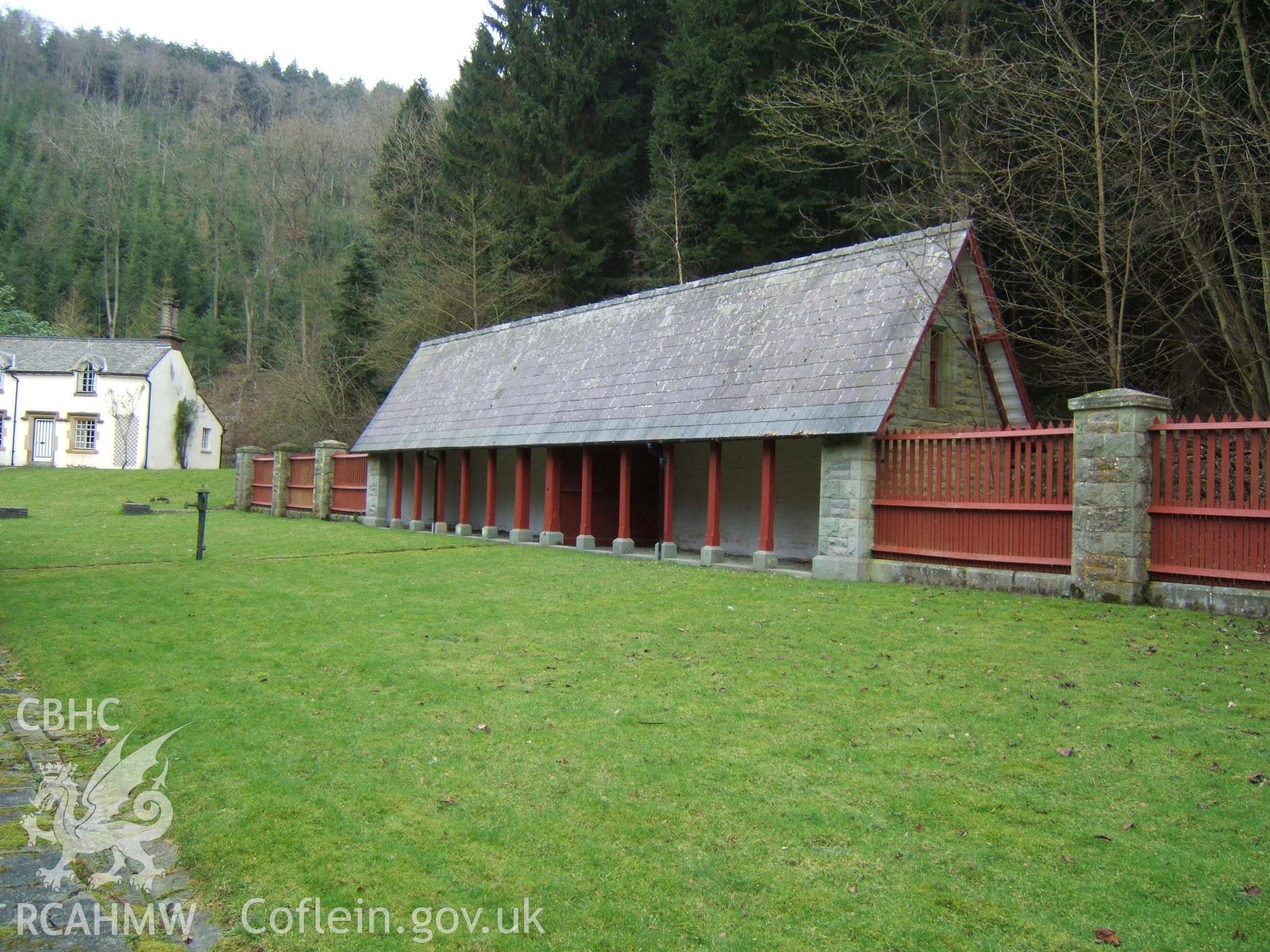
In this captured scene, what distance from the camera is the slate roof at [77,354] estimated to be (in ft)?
147

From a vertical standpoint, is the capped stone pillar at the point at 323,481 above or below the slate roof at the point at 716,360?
below

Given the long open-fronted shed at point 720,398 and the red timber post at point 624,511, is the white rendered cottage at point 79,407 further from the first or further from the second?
the red timber post at point 624,511

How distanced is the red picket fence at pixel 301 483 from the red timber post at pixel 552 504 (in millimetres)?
11794

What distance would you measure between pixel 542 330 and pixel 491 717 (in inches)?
722

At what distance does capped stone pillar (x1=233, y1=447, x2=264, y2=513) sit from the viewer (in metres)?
30.8

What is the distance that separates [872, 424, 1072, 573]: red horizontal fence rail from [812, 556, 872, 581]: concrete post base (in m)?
0.35

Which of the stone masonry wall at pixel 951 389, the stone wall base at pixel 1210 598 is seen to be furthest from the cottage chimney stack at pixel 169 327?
the stone wall base at pixel 1210 598

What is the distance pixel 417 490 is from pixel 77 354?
31.6 metres

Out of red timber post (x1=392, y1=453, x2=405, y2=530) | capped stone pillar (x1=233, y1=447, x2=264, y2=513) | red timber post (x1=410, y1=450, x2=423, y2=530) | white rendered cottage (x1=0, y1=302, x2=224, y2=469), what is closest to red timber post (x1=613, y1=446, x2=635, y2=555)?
red timber post (x1=410, y1=450, x2=423, y2=530)

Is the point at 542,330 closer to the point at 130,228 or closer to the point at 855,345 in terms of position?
the point at 855,345

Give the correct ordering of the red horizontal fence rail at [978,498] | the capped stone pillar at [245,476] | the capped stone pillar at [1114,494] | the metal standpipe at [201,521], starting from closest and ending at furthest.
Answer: the capped stone pillar at [1114,494] → the red horizontal fence rail at [978,498] → the metal standpipe at [201,521] → the capped stone pillar at [245,476]

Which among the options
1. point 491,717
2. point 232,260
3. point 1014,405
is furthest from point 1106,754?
point 232,260

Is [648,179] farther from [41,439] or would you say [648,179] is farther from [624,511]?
[41,439]

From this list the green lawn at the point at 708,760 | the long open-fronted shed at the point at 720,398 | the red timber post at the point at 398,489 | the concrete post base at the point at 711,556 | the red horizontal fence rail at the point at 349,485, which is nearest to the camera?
the green lawn at the point at 708,760
